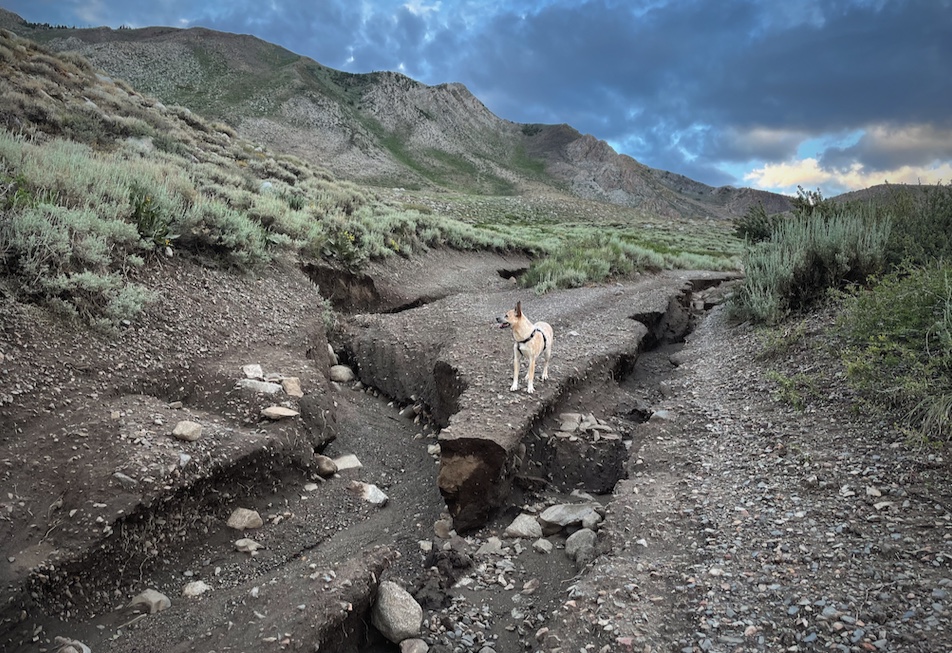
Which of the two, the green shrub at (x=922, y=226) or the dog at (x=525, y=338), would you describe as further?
the green shrub at (x=922, y=226)

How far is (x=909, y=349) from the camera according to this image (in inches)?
187

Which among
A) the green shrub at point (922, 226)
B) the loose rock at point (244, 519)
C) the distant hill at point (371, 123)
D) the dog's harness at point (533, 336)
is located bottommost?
the loose rock at point (244, 519)

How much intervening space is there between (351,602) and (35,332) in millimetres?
4004

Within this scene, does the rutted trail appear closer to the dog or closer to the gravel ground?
the dog

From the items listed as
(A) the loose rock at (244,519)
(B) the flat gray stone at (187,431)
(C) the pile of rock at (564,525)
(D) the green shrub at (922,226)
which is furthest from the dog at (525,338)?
(D) the green shrub at (922,226)

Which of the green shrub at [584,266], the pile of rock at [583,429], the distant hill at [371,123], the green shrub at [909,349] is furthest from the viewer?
the distant hill at [371,123]

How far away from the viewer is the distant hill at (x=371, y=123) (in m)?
76.9

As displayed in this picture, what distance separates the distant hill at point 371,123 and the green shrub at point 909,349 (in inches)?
2679

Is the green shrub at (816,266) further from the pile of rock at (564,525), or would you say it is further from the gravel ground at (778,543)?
the pile of rock at (564,525)

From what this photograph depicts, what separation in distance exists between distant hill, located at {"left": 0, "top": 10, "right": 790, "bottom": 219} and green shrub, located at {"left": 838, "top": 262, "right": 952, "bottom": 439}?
68042 mm

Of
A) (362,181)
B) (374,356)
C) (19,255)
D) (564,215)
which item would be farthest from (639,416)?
(362,181)

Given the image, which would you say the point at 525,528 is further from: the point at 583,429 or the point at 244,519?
the point at 244,519

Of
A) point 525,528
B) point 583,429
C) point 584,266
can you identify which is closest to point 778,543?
point 525,528

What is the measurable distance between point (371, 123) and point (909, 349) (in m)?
101
